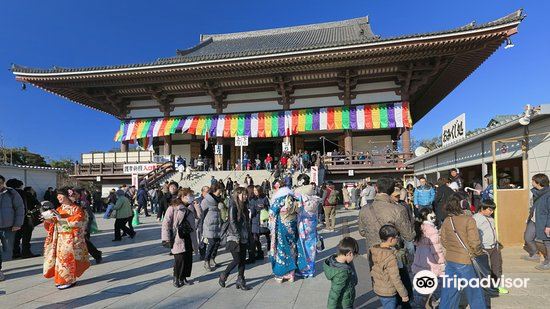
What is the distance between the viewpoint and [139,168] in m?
18.8

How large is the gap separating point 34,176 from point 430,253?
754 inches

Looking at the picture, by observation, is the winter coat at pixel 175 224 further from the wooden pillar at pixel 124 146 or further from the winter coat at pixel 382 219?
the wooden pillar at pixel 124 146

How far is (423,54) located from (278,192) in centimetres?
1292

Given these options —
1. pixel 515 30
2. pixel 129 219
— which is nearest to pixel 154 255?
pixel 129 219

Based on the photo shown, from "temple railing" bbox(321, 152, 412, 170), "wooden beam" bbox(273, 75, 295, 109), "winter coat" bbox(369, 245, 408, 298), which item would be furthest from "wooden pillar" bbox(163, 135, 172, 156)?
"winter coat" bbox(369, 245, 408, 298)

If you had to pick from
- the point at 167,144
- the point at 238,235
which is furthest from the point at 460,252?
the point at 167,144

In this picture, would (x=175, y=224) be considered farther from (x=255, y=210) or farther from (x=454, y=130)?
(x=454, y=130)

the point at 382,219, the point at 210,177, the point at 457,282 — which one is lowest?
the point at 457,282

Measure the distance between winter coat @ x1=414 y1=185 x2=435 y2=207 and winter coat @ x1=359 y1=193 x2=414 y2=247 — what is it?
491cm

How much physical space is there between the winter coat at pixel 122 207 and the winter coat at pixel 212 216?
3.91 m

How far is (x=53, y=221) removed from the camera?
193 inches

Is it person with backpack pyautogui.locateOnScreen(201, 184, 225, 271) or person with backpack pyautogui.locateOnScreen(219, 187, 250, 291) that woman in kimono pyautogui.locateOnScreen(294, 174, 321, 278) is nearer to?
person with backpack pyautogui.locateOnScreen(219, 187, 250, 291)

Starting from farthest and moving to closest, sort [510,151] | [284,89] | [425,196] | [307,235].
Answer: [284,89] → [425,196] → [510,151] → [307,235]

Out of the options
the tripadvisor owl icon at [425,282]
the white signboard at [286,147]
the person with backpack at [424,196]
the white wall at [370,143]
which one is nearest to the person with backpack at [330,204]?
the person with backpack at [424,196]
